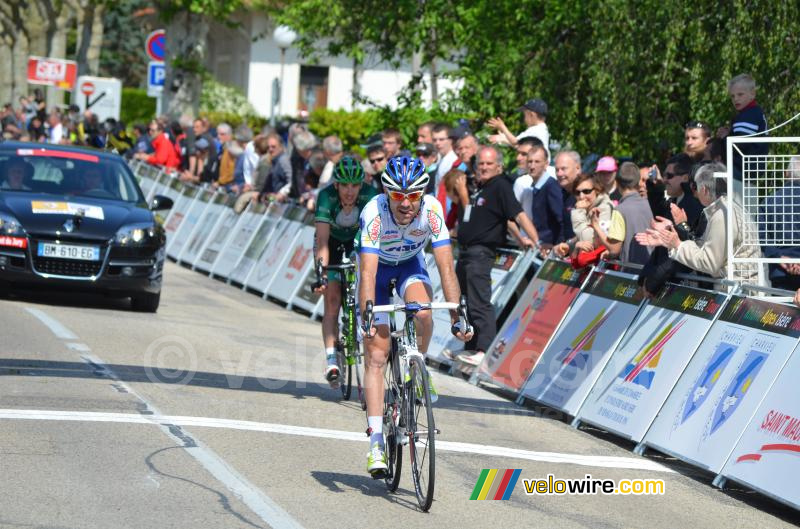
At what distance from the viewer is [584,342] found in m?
12.0

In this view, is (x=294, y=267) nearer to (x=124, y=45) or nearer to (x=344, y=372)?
(x=344, y=372)

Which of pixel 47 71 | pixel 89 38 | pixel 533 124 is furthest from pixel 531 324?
pixel 89 38

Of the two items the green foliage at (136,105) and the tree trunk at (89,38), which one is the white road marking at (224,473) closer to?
the tree trunk at (89,38)

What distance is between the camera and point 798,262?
1027cm

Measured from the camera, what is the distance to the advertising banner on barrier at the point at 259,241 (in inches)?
842

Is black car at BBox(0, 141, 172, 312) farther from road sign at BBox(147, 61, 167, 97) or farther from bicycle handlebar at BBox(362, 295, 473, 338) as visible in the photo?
road sign at BBox(147, 61, 167, 97)

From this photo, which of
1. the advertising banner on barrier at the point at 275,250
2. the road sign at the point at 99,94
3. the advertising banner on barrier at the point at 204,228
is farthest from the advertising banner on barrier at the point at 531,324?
the road sign at the point at 99,94

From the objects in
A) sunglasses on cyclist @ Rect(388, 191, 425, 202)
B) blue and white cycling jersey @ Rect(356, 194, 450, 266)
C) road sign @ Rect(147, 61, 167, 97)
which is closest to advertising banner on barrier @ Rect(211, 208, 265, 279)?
blue and white cycling jersey @ Rect(356, 194, 450, 266)

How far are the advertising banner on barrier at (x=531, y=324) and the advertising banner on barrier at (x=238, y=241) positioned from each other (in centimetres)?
897

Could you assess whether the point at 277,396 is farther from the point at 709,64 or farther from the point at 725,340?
the point at 709,64

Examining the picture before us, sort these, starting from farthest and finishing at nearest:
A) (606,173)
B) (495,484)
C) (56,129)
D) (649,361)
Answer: (56,129)
(606,173)
(649,361)
(495,484)

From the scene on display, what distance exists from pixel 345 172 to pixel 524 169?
3915 mm

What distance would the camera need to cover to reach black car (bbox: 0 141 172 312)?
15.9 m

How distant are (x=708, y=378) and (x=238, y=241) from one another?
13.7m
